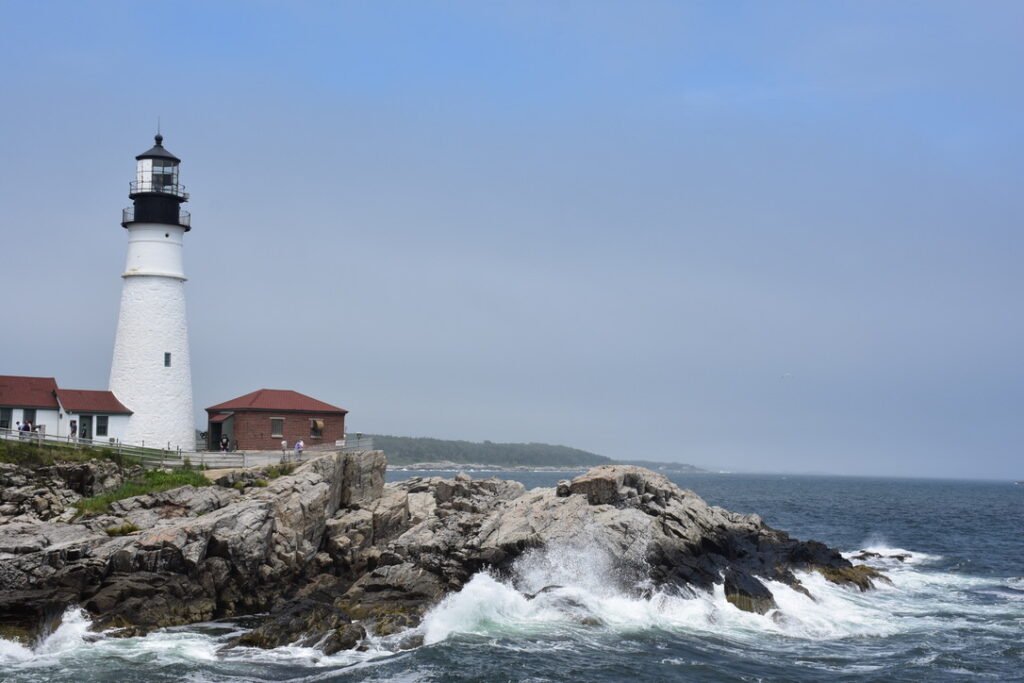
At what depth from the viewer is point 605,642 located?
82.0 feet

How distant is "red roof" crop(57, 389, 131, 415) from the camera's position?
3803 centimetres

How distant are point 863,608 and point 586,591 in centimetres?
976

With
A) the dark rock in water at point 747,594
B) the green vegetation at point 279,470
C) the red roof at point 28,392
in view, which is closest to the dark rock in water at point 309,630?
the green vegetation at point 279,470

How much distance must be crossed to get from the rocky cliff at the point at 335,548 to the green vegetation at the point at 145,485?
26.6 inches

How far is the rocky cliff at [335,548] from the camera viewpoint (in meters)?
25.2

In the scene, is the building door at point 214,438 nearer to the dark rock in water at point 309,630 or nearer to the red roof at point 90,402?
the red roof at point 90,402

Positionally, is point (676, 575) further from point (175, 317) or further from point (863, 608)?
point (175, 317)

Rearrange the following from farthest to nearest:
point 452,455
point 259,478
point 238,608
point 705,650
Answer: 1. point 452,455
2. point 259,478
3. point 238,608
4. point 705,650

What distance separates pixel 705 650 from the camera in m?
24.7

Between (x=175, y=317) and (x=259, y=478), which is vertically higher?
(x=175, y=317)

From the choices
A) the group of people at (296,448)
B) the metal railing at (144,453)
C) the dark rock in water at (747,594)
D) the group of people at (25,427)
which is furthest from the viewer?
the group of people at (296,448)

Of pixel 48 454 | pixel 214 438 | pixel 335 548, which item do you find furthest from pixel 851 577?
pixel 48 454

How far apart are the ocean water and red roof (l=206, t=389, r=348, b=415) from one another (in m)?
15.7

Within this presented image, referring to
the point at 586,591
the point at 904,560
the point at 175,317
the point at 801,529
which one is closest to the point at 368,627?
the point at 586,591
